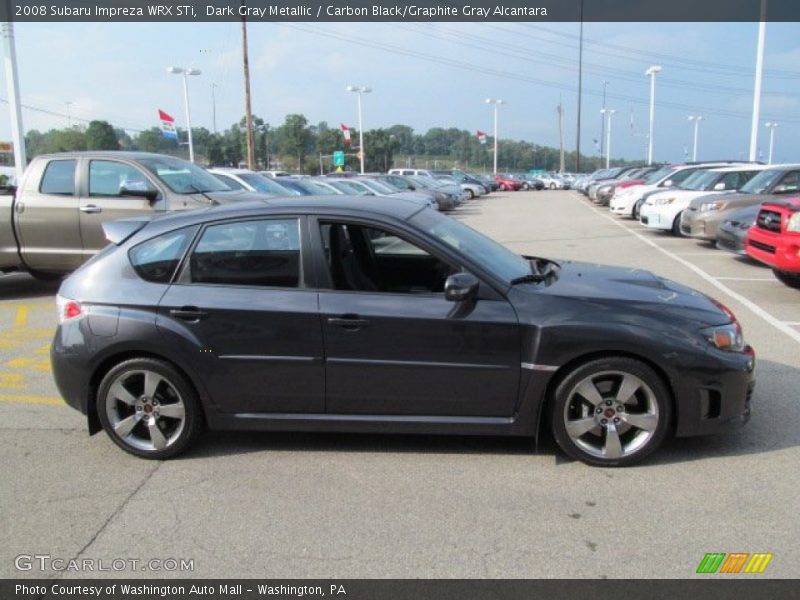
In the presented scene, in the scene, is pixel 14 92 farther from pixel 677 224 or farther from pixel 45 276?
pixel 677 224

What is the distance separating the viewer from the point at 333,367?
402 cm

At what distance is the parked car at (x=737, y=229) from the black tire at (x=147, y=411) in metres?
9.12

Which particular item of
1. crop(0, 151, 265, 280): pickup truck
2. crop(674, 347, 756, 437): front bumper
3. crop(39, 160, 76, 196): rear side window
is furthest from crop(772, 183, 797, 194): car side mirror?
crop(39, 160, 76, 196): rear side window

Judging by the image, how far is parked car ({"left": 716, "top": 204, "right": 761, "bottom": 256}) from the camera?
10562 millimetres

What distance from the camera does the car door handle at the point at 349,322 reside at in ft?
13.0

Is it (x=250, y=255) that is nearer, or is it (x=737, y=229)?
(x=250, y=255)

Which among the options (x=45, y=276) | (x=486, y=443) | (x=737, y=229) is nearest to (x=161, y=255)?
(x=486, y=443)

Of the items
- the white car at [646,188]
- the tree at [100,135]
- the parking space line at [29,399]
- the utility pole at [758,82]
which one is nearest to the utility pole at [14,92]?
the parking space line at [29,399]

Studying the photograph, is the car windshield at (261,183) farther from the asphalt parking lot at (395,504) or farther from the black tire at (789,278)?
the asphalt parking lot at (395,504)

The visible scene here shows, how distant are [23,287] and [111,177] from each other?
9.19 feet

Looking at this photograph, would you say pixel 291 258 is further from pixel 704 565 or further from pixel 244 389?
pixel 704 565

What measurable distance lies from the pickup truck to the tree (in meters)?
43.8

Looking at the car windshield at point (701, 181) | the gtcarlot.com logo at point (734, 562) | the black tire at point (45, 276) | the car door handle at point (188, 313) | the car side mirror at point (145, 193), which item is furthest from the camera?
the car windshield at point (701, 181)

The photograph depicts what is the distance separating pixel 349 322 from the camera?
3963 mm
